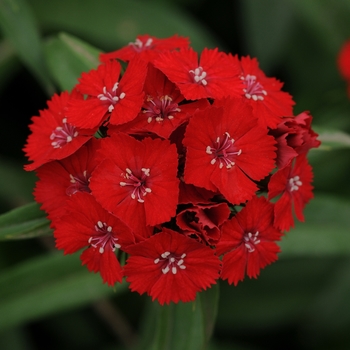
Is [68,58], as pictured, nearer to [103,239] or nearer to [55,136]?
[55,136]

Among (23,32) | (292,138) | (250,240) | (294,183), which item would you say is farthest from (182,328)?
(23,32)

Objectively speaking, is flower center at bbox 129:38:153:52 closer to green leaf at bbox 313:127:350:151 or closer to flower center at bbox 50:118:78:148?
flower center at bbox 50:118:78:148

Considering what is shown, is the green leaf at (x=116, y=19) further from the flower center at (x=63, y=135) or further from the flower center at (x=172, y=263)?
the flower center at (x=172, y=263)

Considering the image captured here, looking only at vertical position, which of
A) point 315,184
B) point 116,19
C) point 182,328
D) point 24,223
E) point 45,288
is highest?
point 116,19

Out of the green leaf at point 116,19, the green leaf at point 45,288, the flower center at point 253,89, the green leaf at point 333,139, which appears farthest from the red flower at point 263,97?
the green leaf at point 116,19

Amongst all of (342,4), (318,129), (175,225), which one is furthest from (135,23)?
(175,225)

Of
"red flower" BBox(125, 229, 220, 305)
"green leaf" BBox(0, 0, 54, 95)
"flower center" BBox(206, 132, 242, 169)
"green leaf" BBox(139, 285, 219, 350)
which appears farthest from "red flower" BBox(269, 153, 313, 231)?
"green leaf" BBox(0, 0, 54, 95)
